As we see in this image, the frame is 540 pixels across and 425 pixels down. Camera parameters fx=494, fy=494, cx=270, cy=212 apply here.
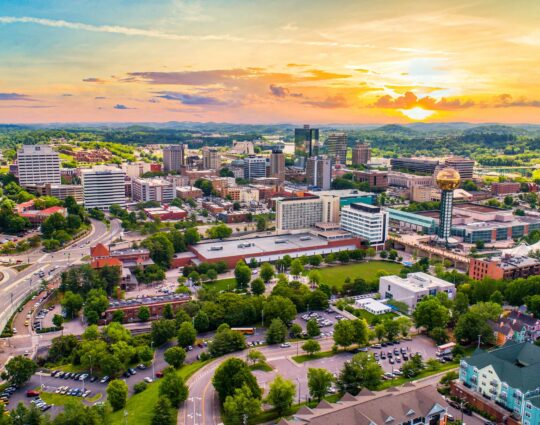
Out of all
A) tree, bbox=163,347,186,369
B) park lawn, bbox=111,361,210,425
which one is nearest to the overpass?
tree, bbox=163,347,186,369

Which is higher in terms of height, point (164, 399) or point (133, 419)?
point (164, 399)

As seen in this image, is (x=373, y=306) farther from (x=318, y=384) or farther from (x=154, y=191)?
(x=154, y=191)

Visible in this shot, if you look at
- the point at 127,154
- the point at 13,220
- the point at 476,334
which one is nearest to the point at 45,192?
the point at 13,220

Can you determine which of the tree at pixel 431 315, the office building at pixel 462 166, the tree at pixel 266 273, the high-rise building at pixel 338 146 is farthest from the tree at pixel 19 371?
the high-rise building at pixel 338 146

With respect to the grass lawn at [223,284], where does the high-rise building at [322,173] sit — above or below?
above

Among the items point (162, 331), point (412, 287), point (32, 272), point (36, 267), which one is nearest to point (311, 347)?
point (162, 331)

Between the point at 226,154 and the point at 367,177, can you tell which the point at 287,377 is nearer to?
the point at 367,177

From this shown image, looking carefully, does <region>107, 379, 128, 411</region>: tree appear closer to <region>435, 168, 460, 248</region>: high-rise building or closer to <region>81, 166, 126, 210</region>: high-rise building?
<region>435, 168, 460, 248</region>: high-rise building

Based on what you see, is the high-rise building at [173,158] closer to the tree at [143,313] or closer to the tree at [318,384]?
the tree at [143,313]
